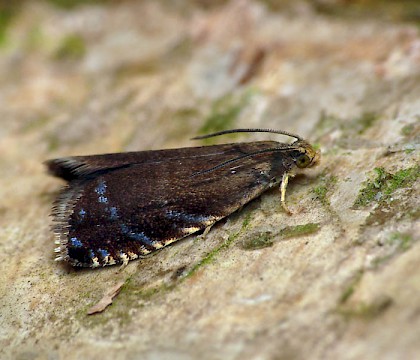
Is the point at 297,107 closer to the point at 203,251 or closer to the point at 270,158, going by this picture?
the point at 270,158

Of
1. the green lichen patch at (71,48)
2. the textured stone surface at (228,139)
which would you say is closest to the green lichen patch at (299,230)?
the textured stone surface at (228,139)

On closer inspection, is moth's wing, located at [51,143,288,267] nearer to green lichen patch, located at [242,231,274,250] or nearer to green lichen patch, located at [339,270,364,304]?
green lichen patch, located at [242,231,274,250]

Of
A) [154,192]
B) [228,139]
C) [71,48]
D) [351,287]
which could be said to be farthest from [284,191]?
[71,48]

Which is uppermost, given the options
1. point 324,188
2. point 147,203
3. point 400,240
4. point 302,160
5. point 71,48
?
point 71,48

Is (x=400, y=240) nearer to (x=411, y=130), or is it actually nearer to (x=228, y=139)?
(x=411, y=130)

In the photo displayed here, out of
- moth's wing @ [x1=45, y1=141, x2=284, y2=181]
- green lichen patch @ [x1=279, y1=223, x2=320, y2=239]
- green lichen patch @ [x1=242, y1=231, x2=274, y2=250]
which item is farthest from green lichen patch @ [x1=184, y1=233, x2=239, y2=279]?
moth's wing @ [x1=45, y1=141, x2=284, y2=181]

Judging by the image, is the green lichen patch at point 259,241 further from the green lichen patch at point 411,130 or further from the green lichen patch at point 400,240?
the green lichen patch at point 411,130

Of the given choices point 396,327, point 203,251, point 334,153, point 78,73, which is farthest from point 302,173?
point 78,73
